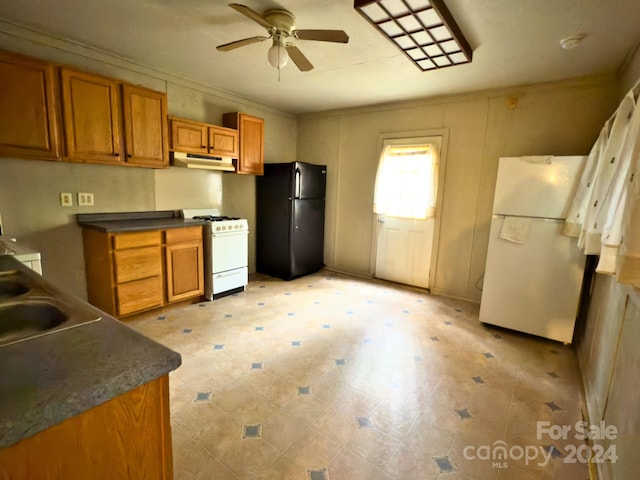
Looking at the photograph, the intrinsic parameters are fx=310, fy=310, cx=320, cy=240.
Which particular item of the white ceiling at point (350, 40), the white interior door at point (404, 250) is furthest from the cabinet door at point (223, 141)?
the white interior door at point (404, 250)

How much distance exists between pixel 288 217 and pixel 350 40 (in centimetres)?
234

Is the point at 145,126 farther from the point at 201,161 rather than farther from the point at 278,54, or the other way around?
the point at 278,54

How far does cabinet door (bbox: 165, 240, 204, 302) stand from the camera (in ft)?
10.5

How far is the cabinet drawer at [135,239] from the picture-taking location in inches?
109

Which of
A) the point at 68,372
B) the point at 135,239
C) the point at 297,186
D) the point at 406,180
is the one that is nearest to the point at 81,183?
the point at 135,239

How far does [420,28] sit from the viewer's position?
2.18 metres

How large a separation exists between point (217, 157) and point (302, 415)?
118 inches

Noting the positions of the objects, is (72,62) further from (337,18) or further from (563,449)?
(563,449)

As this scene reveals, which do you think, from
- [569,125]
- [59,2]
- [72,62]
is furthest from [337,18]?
[569,125]

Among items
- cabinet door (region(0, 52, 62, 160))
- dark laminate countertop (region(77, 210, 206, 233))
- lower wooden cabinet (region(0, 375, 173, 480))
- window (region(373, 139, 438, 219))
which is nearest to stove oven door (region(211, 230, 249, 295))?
dark laminate countertop (region(77, 210, 206, 233))

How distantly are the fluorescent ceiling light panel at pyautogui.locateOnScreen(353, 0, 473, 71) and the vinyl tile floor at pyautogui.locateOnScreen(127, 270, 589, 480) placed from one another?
244 centimetres

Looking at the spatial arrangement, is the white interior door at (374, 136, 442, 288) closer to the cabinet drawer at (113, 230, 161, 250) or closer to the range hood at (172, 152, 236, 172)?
the range hood at (172, 152, 236, 172)

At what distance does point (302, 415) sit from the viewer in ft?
6.07

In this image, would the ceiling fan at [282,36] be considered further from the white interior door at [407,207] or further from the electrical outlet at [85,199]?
the white interior door at [407,207]
